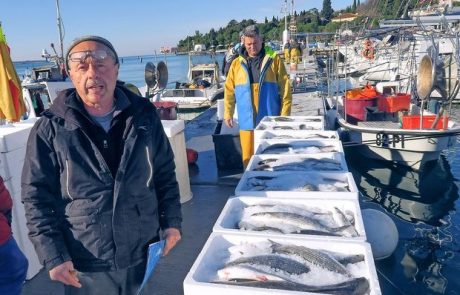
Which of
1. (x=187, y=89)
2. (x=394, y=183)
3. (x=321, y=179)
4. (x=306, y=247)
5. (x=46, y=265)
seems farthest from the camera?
(x=187, y=89)

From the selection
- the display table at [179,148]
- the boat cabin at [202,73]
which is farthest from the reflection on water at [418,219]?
the boat cabin at [202,73]

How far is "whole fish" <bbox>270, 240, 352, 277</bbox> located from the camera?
1.70 meters

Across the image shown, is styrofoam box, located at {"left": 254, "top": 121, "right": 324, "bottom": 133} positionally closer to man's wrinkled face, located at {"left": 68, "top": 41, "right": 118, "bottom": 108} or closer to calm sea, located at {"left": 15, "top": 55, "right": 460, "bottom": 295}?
calm sea, located at {"left": 15, "top": 55, "right": 460, "bottom": 295}

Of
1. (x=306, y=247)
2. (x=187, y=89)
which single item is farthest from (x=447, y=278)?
(x=187, y=89)

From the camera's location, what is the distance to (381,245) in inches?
142

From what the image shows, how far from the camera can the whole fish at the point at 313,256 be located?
170cm

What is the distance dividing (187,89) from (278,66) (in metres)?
17.5

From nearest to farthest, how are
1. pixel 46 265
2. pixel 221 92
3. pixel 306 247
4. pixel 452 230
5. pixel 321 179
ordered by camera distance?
1. pixel 46 265
2. pixel 306 247
3. pixel 321 179
4. pixel 452 230
5. pixel 221 92

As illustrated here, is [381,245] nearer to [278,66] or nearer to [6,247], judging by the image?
[278,66]

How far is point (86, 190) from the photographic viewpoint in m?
1.79

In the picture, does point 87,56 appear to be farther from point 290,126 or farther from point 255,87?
point 255,87

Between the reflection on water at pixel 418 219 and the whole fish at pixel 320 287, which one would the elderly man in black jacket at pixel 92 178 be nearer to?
the whole fish at pixel 320 287

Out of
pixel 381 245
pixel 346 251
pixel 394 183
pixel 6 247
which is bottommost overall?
pixel 394 183

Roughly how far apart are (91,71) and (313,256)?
1406mm
